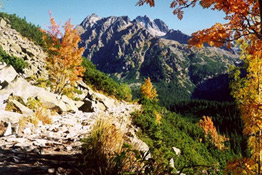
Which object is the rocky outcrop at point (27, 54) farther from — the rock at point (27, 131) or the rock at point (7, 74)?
the rock at point (27, 131)

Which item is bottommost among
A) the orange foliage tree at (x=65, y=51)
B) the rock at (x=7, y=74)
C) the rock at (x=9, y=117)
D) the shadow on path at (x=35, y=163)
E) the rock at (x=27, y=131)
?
the shadow on path at (x=35, y=163)

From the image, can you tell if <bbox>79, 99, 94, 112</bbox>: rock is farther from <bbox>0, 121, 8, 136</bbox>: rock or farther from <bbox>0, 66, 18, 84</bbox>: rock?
<bbox>0, 121, 8, 136</bbox>: rock

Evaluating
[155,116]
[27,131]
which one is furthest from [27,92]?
[155,116]

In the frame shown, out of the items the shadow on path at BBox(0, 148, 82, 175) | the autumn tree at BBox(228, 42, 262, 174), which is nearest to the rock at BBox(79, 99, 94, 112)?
the shadow on path at BBox(0, 148, 82, 175)

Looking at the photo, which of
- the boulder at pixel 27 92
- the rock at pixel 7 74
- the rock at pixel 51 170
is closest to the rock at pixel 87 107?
the boulder at pixel 27 92

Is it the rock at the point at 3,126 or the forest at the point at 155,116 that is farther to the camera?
the rock at the point at 3,126

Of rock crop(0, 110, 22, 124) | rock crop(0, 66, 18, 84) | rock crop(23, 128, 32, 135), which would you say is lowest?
rock crop(23, 128, 32, 135)

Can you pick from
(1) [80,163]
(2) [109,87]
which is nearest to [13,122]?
Result: (1) [80,163]

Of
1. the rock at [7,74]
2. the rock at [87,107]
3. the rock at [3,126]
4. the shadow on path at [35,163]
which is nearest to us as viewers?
the shadow on path at [35,163]

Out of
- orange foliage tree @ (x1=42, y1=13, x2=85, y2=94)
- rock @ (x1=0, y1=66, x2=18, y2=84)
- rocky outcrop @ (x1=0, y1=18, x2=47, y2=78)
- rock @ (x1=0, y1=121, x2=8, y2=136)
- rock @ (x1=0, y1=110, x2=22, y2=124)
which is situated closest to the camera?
rock @ (x1=0, y1=121, x2=8, y2=136)

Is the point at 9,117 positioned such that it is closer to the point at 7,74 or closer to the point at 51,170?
the point at 51,170

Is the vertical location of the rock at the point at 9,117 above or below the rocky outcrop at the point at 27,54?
below

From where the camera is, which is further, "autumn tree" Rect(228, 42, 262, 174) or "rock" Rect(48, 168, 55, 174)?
"autumn tree" Rect(228, 42, 262, 174)

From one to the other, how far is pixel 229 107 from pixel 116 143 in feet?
431
